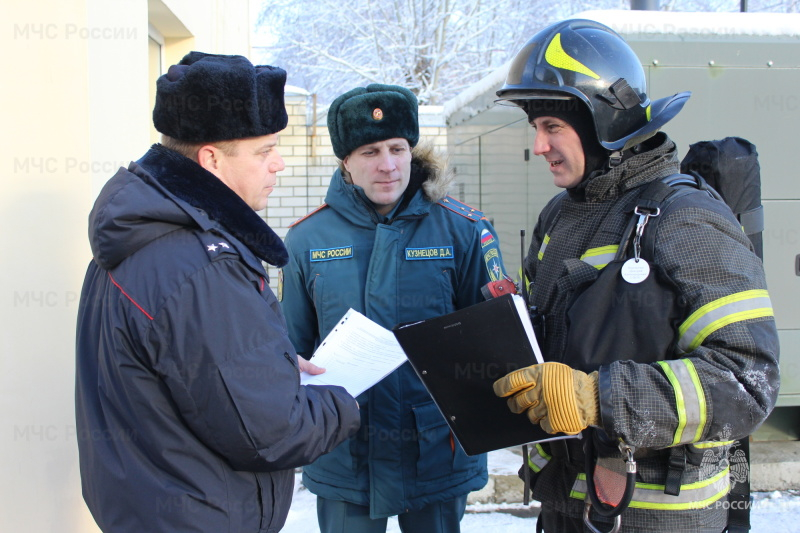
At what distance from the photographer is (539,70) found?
76.4 inches

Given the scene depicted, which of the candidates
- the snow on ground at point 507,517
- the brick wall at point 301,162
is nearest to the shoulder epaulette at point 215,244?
the snow on ground at point 507,517

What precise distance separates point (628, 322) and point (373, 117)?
51.0 inches

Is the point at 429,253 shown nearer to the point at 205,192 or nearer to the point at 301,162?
the point at 205,192

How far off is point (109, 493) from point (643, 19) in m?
3.68

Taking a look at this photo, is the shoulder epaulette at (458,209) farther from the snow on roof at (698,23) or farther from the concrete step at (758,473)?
the concrete step at (758,473)

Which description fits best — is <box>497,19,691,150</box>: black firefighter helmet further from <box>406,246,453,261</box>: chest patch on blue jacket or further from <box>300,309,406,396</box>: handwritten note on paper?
<box>300,309,406,396</box>: handwritten note on paper

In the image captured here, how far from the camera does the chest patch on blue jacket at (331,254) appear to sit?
8.21ft

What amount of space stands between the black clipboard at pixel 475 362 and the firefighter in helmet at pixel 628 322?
10cm

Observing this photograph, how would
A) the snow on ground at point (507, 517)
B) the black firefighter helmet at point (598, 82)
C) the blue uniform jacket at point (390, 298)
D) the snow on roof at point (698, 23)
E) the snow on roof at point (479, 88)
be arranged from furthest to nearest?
1. the snow on roof at point (479, 88)
2. the snow on roof at point (698, 23)
3. the snow on ground at point (507, 517)
4. the blue uniform jacket at point (390, 298)
5. the black firefighter helmet at point (598, 82)

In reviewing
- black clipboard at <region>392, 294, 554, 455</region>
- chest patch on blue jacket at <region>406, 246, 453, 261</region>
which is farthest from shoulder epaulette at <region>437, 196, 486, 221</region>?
black clipboard at <region>392, 294, 554, 455</region>

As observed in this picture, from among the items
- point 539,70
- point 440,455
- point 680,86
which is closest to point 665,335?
point 539,70

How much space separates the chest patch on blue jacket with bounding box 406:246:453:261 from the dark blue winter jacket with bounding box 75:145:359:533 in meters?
0.95

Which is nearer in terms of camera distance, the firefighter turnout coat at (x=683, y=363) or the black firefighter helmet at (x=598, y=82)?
the firefighter turnout coat at (x=683, y=363)

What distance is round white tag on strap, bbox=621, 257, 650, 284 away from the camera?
63.3 inches
